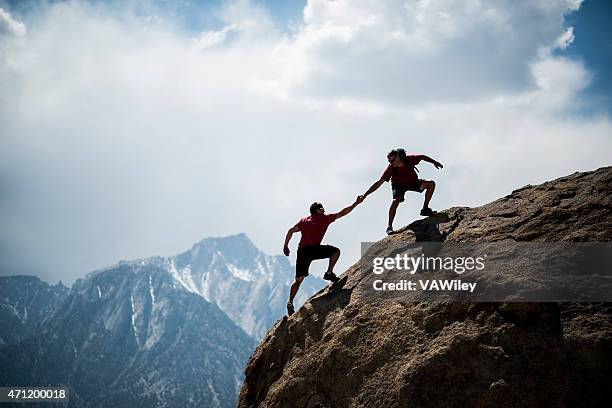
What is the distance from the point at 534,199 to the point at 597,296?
3935 millimetres

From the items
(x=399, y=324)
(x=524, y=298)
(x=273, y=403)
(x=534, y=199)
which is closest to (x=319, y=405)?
(x=273, y=403)

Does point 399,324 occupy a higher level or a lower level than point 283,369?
higher

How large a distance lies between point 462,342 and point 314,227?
18.8 feet

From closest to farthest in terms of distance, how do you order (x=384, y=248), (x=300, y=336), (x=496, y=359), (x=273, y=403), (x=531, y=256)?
(x=496, y=359) → (x=531, y=256) → (x=273, y=403) → (x=300, y=336) → (x=384, y=248)

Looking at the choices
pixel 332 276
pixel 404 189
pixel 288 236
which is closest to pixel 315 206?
pixel 288 236

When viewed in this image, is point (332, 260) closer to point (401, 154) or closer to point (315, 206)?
point (315, 206)

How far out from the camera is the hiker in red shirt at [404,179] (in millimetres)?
13867

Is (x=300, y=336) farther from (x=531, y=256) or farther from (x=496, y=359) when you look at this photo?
(x=531, y=256)

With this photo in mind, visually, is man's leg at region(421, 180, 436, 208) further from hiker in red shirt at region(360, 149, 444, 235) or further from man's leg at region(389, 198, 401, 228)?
man's leg at region(389, 198, 401, 228)

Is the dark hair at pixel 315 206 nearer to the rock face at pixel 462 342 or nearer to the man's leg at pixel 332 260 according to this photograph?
the man's leg at pixel 332 260

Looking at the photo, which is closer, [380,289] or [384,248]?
[380,289]

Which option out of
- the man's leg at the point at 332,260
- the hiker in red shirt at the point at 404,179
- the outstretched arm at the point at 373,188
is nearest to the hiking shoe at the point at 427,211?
the hiker in red shirt at the point at 404,179

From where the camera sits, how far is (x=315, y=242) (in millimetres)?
13625

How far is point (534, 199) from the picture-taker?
12492mm
